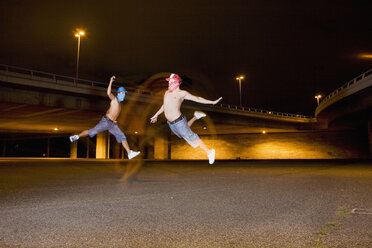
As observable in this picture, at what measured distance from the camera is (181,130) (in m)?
6.51

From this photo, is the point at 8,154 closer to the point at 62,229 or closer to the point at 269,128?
the point at 269,128

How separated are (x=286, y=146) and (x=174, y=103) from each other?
52.3 meters

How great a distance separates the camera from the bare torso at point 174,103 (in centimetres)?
648

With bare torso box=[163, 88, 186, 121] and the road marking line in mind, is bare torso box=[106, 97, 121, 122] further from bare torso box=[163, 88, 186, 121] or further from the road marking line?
the road marking line

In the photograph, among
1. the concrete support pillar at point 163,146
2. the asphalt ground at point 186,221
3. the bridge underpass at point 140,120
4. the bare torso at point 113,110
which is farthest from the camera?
the concrete support pillar at point 163,146

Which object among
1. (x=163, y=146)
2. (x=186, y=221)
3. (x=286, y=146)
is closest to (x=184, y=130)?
(x=186, y=221)

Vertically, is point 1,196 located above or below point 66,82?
below

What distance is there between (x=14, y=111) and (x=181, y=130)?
1136 inches

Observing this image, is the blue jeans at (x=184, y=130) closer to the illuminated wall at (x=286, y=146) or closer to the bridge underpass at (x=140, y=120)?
the bridge underpass at (x=140, y=120)

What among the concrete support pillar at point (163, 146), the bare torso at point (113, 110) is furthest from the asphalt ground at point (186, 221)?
the concrete support pillar at point (163, 146)

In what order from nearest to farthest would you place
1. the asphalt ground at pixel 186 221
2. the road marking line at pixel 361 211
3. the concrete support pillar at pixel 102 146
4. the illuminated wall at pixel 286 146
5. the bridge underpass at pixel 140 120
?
the asphalt ground at pixel 186 221 → the road marking line at pixel 361 211 → the bridge underpass at pixel 140 120 → the illuminated wall at pixel 286 146 → the concrete support pillar at pixel 102 146

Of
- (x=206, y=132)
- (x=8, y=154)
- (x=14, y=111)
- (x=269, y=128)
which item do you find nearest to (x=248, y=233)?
(x=14, y=111)

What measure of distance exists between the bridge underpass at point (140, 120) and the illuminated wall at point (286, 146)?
0.17 metres

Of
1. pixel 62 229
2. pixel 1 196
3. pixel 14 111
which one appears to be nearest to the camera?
pixel 62 229
